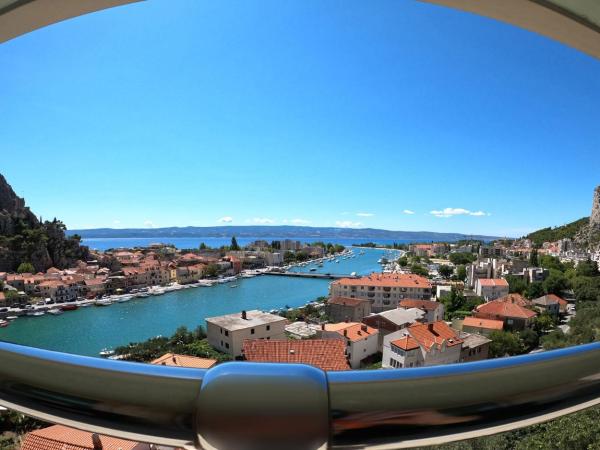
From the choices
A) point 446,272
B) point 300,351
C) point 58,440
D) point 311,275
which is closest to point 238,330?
point 300,351

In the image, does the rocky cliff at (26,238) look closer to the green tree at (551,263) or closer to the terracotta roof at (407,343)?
the terracotta roof at (407,343)

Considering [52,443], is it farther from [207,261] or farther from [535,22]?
[207,261]

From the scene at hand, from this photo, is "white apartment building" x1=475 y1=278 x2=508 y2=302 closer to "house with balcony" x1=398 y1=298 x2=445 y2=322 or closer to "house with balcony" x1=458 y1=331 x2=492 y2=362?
"house with balcony" x1=398 y1=298 x2=445 y2=322

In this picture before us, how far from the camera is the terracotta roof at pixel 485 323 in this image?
1054 cm

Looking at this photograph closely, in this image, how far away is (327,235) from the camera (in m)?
71.4

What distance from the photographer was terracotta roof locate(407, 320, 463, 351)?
7.83 metres

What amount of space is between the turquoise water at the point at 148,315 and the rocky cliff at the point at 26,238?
7071 millimetres

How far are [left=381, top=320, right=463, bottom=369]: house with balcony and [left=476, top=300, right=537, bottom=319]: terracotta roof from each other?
161 inches

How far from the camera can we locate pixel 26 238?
21203 mm

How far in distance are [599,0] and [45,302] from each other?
22.3 meters

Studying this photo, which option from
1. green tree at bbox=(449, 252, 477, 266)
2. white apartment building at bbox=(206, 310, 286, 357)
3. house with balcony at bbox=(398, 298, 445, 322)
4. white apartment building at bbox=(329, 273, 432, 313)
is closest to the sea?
white apartment building at bbox=(329, 273, 432, 313)

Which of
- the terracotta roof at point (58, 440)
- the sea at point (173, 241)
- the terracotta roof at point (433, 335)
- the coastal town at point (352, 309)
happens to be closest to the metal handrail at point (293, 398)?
the coastal town at point (352, 309)

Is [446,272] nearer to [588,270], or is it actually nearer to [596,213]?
[588,270]

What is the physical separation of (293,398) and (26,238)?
2734 cm
